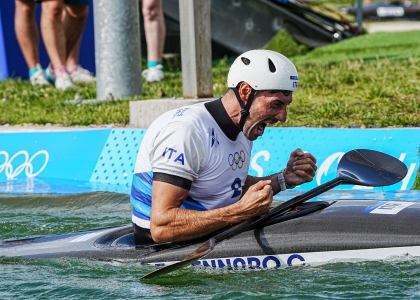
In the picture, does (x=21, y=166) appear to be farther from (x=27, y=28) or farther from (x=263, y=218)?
(x=263, y=218)

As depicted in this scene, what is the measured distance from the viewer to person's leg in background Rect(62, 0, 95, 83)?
415 inches

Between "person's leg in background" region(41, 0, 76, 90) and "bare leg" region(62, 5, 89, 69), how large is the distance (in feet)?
1.57

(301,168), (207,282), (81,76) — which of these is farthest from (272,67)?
(81,76)

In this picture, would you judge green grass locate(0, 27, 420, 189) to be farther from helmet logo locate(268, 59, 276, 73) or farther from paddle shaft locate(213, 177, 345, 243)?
helmet logo locate(268, 59, 276, 73)

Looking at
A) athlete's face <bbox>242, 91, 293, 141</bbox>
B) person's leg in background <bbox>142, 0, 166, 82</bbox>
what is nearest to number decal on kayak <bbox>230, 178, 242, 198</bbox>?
athlete's face <bbox>242, 91, 293, 141</bbox>

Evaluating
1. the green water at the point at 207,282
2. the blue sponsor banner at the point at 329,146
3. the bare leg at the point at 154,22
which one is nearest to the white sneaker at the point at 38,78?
the bare leg at the point at 154,22

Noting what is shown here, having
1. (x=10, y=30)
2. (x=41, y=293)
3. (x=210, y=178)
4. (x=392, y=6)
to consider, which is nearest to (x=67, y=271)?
(x=41, y=293)

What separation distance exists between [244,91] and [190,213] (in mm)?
667

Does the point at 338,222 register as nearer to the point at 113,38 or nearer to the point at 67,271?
the point at 67,271

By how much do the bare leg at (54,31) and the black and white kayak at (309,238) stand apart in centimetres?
516

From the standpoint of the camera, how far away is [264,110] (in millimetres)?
4711

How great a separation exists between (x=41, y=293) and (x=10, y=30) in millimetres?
7675

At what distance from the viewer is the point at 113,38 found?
9.16 metres

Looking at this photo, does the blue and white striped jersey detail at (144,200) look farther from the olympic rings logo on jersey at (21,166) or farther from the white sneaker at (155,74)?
the white sneaker at (155,74)
